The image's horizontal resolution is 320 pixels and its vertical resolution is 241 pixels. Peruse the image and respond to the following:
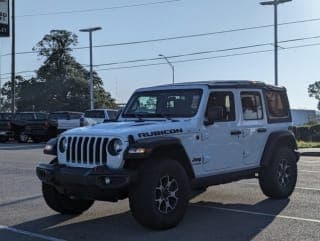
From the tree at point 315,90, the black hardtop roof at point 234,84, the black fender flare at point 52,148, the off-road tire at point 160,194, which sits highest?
the tree at point 315,90

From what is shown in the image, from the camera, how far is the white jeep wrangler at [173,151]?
7801 mm

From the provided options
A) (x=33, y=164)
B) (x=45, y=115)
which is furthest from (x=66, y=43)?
(x=33, y=164)

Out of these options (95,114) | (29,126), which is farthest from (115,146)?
(29,126)

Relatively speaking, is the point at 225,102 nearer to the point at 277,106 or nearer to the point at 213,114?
the point at 213,114

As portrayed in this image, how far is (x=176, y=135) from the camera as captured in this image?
842 centimetres

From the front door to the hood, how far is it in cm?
50

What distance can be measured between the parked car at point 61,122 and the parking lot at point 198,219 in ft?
65.6

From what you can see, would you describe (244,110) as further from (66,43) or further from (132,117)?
(66,43)

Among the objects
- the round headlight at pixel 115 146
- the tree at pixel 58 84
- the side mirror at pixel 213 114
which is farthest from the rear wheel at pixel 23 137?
the tree at pixel 58 84

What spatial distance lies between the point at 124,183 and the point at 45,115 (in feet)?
85.5

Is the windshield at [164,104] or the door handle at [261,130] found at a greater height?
the windshield at [164,104]

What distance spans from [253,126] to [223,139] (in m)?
0.91

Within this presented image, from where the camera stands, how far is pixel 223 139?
9.28 m

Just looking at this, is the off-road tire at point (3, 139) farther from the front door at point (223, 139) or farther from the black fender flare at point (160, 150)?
the black fender flare at point (160, 150)
